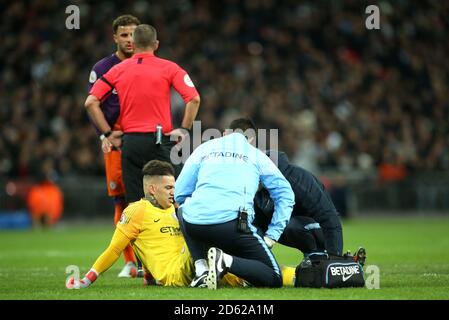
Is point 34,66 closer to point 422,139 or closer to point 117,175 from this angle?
point 422,139

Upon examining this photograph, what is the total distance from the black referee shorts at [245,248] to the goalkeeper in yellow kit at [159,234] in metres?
0.42

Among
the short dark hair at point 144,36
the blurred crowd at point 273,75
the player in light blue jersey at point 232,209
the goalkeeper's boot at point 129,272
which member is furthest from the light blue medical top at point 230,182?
the blurred crowd at point 273,75

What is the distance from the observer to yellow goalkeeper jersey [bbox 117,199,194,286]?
8.46 m

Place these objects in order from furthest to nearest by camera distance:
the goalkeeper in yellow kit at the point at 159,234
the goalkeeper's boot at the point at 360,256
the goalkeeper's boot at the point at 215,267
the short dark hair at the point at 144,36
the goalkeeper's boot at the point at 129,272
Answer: the goalkeeper's boot at the point at 129,272
the short dark hair at the point at 144,36
the goalkeeper in yellow kit at the point at 159,234
the goalkeeper's boot at the point at 360,256
the goalkeeper's boot at the point at 215,267

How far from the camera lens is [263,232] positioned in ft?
29.7

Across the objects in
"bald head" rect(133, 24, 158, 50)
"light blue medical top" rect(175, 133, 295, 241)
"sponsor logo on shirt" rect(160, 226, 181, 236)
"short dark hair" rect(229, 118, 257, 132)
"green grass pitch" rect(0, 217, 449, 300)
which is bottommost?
"green grass pitch" rect(0, 217, 449, 300)

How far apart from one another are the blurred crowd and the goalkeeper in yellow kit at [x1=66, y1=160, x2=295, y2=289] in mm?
13733

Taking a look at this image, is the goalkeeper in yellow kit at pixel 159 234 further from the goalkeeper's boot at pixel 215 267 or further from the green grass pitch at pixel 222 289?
the goalkeeper's boot at pixel 215 267

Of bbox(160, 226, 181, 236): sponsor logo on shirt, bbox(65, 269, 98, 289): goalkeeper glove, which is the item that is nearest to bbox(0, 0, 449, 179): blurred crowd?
bbox(160, 226, 181, 236): sponsor logo on shirt

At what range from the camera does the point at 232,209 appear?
26.1 ft

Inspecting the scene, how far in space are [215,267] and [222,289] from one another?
0.27m

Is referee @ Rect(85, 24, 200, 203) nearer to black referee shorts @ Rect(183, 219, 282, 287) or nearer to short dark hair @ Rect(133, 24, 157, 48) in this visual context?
short dark hair @ Rect(133, 24, 157, 48)

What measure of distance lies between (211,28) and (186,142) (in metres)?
17.0

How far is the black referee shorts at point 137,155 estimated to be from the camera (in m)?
9.56
